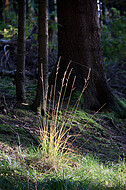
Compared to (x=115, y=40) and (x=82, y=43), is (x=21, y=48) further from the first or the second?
(x=115, y=40)

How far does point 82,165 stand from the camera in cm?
295

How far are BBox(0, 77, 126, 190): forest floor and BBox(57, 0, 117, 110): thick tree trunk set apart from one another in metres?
0.72

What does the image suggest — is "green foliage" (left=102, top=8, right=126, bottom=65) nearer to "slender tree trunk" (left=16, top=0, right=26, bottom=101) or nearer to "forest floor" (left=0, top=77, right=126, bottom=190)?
"forest floor" (left=0, top=77, right=126, bottom=190)

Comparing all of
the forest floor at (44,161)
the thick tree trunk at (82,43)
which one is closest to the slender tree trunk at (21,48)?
the forest floor at (44,161)

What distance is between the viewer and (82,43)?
18.7 ft

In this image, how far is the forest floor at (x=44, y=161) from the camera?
91.9 inches

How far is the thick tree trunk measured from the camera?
18.7 feet

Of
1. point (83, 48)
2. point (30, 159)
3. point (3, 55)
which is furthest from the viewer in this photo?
point (3, 55)

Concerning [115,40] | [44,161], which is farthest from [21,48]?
[115,40]

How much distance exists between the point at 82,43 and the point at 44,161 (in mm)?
3706

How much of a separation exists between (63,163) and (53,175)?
0.34 metres

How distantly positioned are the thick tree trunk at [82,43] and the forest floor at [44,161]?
0.72 m

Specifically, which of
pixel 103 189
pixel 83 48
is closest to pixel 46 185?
pixel 103 189

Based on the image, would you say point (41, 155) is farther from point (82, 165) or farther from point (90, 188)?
point (90, 188)
